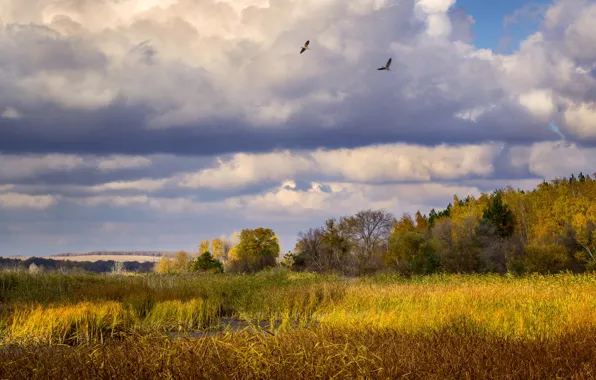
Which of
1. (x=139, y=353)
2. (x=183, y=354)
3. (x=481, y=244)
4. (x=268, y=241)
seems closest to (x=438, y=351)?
(x=183, y=354)

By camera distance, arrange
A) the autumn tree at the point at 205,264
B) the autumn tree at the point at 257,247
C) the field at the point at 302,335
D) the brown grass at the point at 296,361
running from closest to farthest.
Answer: the brown grass at the point at 296,361 < the field at the point at 302,335 < the autumn tree at the point at 205,264 < the autumn tree at the point at 257,247

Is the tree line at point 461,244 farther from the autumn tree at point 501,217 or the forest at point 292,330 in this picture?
the forest at point 292,330

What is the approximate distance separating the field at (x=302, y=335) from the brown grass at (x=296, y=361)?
0.06ft

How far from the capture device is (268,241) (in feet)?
199

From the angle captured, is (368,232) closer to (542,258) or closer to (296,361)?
(542,258)

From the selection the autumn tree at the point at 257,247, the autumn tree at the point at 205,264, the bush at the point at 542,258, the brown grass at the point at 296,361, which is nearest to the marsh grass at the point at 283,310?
the brown grass at the point at 296,361

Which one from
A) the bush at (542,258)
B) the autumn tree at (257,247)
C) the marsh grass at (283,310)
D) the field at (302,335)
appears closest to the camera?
the field at (302,335)

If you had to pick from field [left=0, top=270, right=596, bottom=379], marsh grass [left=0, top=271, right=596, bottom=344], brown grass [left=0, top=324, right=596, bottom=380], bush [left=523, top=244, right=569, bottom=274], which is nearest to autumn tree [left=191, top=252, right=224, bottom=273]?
bush [left=523, top=244, right=569, bottom=274]

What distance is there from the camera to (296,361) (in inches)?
203

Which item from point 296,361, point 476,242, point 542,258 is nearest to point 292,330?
point 296,361

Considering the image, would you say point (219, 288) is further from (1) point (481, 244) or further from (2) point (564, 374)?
(1) point (481, 244)

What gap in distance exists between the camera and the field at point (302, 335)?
5.18 metres

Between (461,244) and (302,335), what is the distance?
117ft

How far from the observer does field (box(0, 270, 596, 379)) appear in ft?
17.0
